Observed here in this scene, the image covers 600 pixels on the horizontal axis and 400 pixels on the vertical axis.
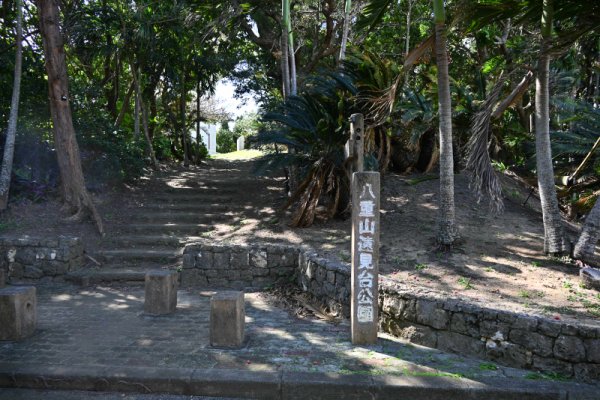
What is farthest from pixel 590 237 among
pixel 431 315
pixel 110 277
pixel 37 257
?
pixel 37 257

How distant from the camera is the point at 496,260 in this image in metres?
6.41

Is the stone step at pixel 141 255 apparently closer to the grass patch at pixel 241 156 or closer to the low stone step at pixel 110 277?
the low stone step at pixel 110 277

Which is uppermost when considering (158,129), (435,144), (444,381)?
(158,129)

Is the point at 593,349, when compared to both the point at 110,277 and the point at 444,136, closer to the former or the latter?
the point at 444,136

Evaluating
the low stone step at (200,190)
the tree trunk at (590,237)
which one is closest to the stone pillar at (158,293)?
the tree trunk at (590,237)

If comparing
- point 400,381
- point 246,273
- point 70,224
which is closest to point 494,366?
point 400,381

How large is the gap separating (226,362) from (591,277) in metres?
4.40

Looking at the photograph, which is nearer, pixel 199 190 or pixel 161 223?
pixel 161 223

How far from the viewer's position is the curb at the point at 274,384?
13.1 feet

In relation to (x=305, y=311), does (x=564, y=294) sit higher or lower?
higher

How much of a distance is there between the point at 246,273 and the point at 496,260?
13.1 ft

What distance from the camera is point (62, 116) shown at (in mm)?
9438

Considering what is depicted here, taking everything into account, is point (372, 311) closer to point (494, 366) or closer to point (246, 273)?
point (494, 366)

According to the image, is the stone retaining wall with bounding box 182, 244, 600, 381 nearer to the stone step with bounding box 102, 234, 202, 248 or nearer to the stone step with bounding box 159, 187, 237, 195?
the stone step with bounding box 102, 234, 202, 248
